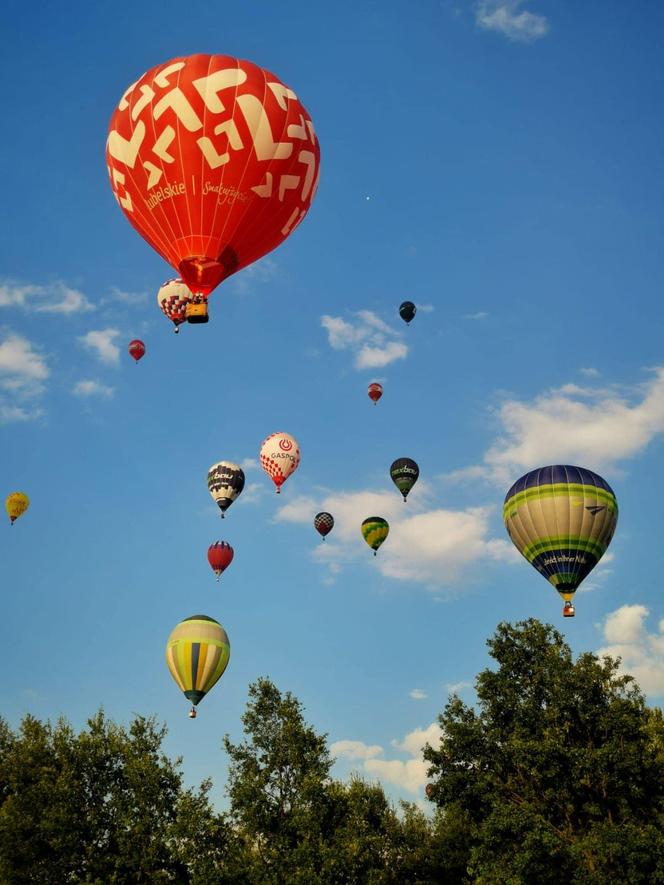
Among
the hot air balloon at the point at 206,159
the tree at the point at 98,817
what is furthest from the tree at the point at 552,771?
the hot air balloon at the point at 206,159

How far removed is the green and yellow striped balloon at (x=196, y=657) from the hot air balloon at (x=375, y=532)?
60.5 feet

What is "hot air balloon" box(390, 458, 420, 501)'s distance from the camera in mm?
57500

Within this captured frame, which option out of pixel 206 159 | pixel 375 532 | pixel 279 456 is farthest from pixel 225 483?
pixel 206 159

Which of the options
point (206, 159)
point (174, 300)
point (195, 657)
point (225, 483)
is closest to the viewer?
point (206, 159)

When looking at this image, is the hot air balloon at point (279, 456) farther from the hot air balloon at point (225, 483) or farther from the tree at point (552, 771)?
the tree at point (552, 771)

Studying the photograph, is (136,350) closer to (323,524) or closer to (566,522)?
(323,524)

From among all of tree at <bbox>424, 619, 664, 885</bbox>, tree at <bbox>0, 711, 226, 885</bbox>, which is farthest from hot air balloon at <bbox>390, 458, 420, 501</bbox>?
tree at <bbox>0, 711, 226, 885</bbox>

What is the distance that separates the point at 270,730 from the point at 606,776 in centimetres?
1532

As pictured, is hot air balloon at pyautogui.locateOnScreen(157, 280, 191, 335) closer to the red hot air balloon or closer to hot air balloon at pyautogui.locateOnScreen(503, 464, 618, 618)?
the red hot air balloon

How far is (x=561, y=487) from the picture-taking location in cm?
3875

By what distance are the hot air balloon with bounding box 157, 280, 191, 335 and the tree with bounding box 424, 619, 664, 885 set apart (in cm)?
2625

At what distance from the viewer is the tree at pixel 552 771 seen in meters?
33.6

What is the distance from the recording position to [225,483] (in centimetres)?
5588

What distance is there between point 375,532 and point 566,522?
77.6ft
